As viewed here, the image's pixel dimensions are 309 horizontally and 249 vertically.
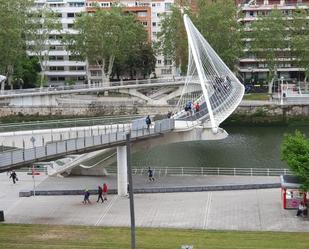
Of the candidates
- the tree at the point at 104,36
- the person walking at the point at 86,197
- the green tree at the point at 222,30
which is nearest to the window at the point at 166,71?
the tree at the point at 104,36

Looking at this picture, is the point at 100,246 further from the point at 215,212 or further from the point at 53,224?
the point at 215,212

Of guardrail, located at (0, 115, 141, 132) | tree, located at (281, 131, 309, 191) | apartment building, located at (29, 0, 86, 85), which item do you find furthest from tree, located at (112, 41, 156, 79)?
tree, located at (281, 131, 309, 191)

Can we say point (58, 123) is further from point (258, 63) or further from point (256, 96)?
point (258, 63)

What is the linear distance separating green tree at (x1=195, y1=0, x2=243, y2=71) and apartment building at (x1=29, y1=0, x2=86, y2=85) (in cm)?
3154

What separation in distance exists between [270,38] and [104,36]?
2413 centimetres

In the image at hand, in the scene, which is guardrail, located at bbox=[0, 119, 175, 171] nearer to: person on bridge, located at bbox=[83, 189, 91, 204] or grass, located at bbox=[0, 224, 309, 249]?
person on bridge, located at bbox=[83, 189, 91, 204]

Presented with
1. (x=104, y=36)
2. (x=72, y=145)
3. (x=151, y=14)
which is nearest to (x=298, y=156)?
(x=72, y=145)

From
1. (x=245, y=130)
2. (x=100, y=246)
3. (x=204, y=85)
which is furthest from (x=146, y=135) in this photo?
(x=245, y=130)

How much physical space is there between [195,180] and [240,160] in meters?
13.0

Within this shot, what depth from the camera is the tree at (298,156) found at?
3716 centimetres

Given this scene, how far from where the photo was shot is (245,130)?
84.8m

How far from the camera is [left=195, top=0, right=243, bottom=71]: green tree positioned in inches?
3858

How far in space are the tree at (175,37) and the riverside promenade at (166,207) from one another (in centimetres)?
5506

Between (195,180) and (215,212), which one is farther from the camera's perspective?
(195,180)
